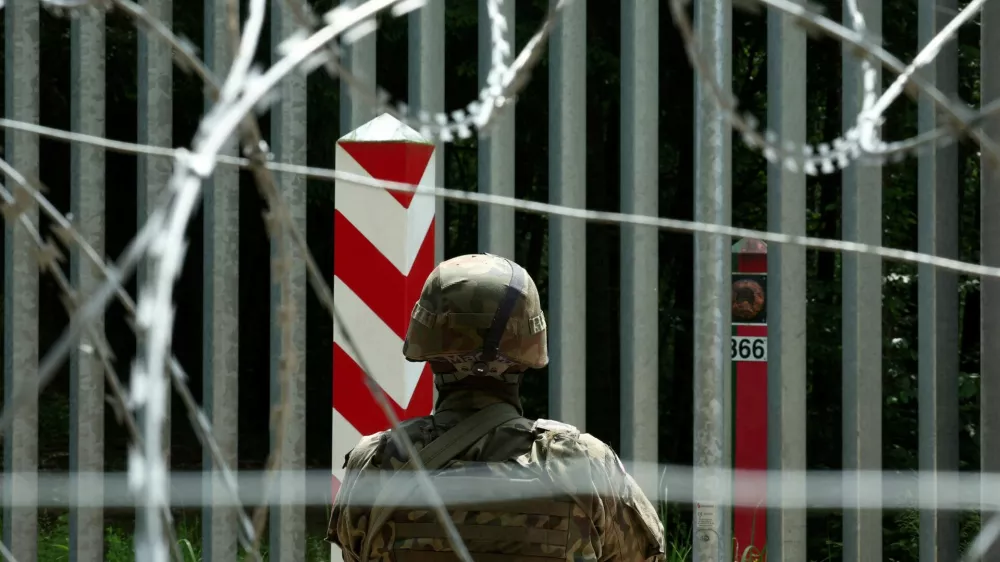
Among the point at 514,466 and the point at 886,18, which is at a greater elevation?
the point at 886,18

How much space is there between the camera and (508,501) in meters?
1.96

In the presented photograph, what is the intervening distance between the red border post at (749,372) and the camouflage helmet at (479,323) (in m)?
1.56

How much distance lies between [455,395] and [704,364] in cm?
156

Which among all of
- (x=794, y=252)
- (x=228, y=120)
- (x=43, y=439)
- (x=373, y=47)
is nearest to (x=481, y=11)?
(x=373, y=47)

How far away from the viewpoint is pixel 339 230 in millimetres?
2732

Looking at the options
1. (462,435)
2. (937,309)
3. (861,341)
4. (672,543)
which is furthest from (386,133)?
(672,543)

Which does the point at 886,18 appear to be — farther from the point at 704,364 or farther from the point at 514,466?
the point at 514,466

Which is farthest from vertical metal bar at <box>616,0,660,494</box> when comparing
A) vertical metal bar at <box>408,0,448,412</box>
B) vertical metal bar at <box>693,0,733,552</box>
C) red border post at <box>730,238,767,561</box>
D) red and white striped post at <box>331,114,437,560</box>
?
red and white striped post at <box>331,114,437,560</box>

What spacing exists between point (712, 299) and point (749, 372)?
0.80 ft

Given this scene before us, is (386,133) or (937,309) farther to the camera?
(937,309)

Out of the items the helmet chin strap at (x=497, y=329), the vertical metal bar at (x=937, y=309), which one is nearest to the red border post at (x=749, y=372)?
the vertical metal bar at (x=937, y=309)

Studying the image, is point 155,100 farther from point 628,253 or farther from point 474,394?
point 474,394

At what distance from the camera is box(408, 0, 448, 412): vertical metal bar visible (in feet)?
11.5

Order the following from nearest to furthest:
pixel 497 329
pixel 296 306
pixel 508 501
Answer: pixel 508 501, pixel 497 329, pixel 296 306
